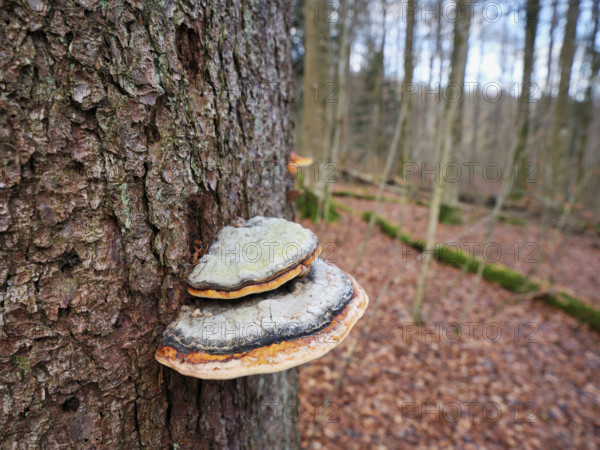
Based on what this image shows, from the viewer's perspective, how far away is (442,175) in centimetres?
468

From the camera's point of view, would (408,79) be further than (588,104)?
No

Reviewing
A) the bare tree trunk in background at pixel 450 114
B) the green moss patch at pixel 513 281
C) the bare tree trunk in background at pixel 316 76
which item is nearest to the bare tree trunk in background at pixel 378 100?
the bare tree trunk in background at pixel 316 76

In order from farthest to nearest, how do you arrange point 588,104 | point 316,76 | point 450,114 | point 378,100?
point 378,100
point 588,104
point 316,76
point 450,114

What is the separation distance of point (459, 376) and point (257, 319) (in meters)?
4.93

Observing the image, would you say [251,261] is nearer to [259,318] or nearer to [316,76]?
[259,318]

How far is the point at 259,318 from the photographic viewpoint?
1.06m

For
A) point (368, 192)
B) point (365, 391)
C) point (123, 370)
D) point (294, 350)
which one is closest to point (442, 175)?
point (365, 391)

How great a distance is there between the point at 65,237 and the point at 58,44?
58 cm

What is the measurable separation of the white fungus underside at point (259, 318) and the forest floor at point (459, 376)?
5.06 ft

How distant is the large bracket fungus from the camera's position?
99 cm

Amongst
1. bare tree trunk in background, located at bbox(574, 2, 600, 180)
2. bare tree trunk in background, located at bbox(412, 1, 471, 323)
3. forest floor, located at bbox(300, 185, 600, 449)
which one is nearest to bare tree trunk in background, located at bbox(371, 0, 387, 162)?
bare tree trunk in background, located at bbox(574, 2, 600, 180)

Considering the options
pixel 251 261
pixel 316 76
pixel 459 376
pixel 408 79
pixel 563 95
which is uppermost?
pixel 563 95

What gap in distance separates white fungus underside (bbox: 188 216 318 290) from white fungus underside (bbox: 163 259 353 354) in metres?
0.13

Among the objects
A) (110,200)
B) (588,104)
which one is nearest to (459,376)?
(110,200)
